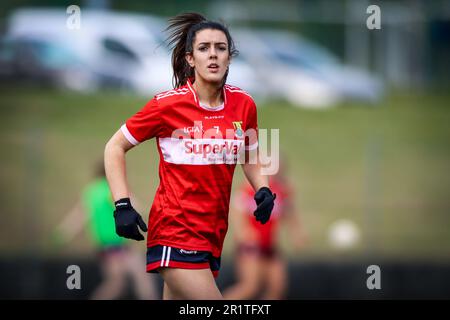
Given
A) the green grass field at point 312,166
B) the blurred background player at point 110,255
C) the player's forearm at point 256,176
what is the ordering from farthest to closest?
the green grass field at point 312,166 → the blurred background player at point 110,255 → the player's forearm at point 256,176

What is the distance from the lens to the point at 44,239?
15531 millimetres

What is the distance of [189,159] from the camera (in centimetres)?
646

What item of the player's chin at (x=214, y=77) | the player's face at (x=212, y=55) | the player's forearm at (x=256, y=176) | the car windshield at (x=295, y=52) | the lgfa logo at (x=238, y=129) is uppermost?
the car windshield at (x=295, y=52)

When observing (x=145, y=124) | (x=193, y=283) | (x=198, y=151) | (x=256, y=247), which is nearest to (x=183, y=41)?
(x=145, y=124)

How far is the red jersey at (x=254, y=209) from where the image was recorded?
12258 millimetres

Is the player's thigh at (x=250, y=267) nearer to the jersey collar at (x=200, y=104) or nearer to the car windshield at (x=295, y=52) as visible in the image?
the jersey collar at (x=200, y=104)

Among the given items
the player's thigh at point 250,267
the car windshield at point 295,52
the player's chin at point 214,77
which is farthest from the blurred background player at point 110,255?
the car windshield at point 295,52

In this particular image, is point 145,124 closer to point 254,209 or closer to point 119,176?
point 119,176

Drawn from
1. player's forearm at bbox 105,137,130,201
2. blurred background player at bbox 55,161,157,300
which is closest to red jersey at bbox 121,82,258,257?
player's forearm at bbox 105,137,130,201

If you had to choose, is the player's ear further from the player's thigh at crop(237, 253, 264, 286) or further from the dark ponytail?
the player's thigh at crop(237, 253, 264, 286)

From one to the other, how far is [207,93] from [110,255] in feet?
21.8

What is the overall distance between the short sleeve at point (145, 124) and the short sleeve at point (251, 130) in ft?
→ 1.81

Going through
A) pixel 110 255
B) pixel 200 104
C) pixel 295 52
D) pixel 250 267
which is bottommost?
pixel 250 267

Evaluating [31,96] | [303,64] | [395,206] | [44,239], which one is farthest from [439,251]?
[31,96]
